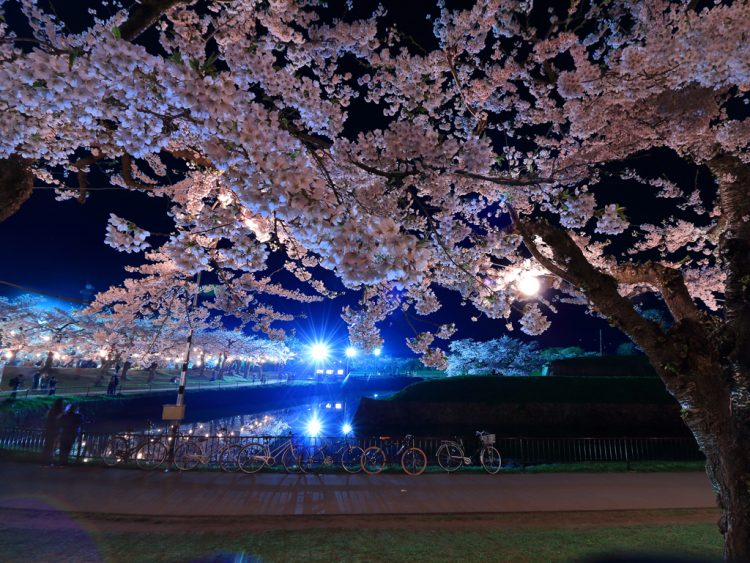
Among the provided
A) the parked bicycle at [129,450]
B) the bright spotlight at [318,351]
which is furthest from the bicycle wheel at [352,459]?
the bright spotlight at [318,351]

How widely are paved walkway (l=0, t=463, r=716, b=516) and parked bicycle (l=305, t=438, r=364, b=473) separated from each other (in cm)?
75

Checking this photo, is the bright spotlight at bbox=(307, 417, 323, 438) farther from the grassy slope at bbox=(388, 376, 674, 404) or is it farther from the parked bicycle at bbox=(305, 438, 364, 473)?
the parked bicycle at bbox=(305, 438, 364, 473)

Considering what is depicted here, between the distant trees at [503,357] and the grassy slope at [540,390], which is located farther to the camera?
the distant trees at [503,357]

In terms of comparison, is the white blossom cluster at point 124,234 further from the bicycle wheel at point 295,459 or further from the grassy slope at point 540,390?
the grassy slope at point 540,390

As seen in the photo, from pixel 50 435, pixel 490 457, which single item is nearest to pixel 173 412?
pixel 50 435

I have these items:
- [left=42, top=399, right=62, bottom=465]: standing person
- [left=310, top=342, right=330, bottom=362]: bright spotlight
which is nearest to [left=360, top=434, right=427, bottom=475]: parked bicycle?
[left=42, top=399, right=62, bottom=465]: standing person

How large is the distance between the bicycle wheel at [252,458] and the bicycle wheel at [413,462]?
3860 mm

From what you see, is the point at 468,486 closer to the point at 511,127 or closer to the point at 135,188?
the point at 511,127

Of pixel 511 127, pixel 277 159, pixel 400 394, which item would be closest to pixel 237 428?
pixel 400 394

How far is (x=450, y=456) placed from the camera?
1166cm

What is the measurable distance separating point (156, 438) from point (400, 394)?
19088 millimetres

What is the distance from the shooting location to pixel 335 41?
7059mm

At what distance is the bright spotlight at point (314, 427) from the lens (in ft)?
68.6

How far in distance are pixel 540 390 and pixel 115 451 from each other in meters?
25.3
